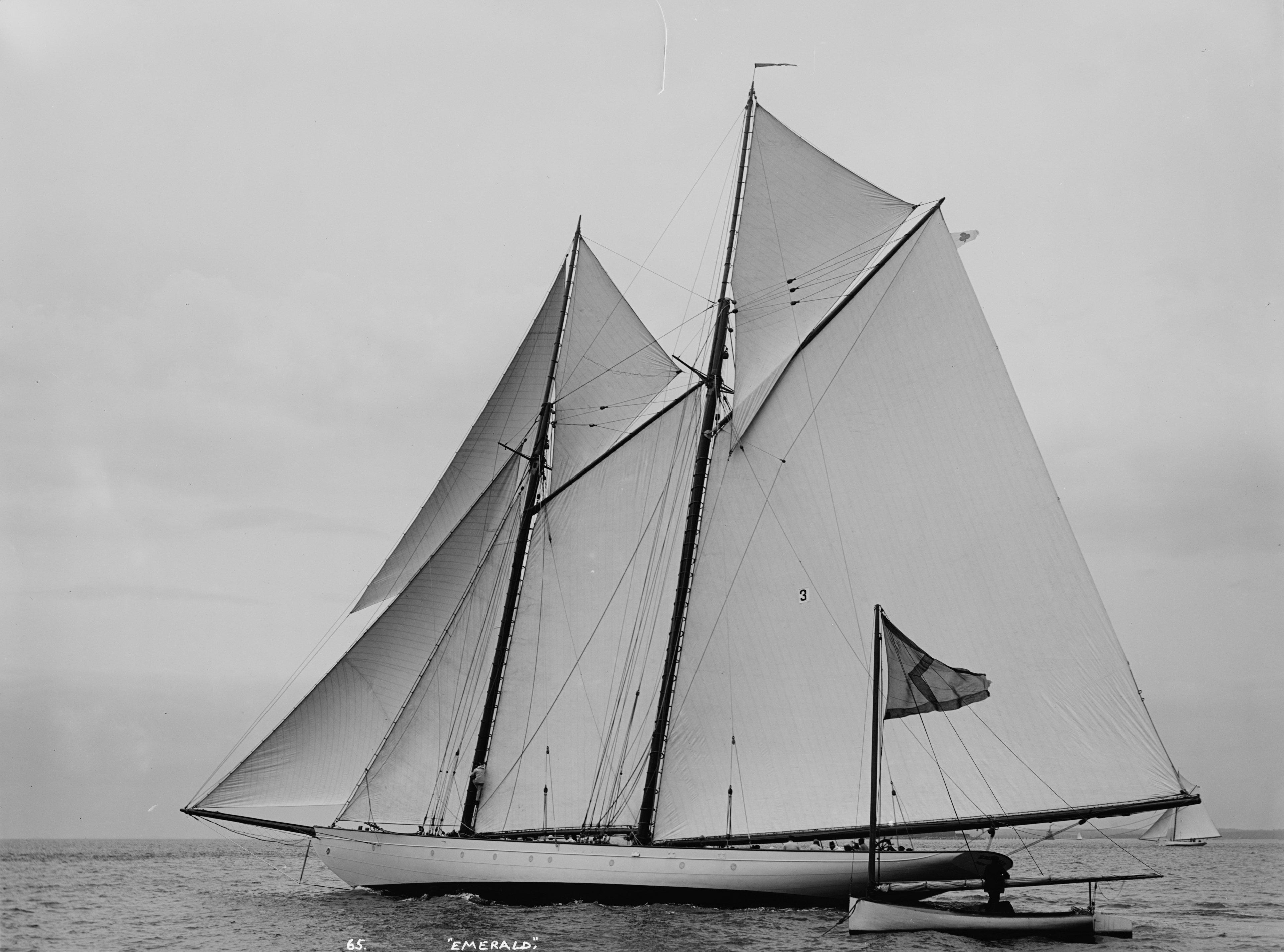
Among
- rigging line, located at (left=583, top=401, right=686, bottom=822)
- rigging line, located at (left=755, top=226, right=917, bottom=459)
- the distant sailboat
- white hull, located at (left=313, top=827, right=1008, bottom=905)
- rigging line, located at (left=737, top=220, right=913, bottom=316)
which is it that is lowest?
white hull, located at (left=313, top=827, right=1008, bottom=905)

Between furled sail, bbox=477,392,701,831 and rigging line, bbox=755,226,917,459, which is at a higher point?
rigging line, bbox=755,226,917,459

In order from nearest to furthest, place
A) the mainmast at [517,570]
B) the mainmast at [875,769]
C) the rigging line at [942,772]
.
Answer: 1. the mainmast at [875,769]
2. the rigging line at [942,772]
3. the mainmast at [517,570]

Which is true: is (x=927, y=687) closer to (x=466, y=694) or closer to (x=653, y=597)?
(x=653, y=597)

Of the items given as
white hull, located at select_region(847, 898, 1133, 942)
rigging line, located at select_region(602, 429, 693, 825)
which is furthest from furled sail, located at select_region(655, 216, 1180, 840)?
white hull, located at select_region(847, 898, 1133, 942)

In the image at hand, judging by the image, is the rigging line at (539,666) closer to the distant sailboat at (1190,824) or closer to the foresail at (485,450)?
the foresail at (485,450)

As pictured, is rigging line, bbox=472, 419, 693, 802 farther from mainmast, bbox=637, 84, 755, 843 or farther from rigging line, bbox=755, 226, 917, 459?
rigging line, bbox=755, 226, 917, 459

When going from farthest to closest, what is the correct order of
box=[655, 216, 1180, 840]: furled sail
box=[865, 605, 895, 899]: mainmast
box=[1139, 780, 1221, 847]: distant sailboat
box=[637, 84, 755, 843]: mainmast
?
box=[637, 84, 755, 843]: mainmast
box=[655, 216, 1180, 840]: furled sail
box=[1139, 780, 1221, 847]: distant sailboat
box=[865, 605, 895, 899]: mainmast

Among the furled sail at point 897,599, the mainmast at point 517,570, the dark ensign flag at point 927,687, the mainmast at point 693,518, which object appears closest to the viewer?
the dark ensign flag at point 927,687

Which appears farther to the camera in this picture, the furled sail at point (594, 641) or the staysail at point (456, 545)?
the staysail at point (456, 545)

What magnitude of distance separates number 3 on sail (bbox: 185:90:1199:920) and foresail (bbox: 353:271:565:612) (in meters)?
0.10

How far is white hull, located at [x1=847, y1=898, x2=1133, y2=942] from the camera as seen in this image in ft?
89.8

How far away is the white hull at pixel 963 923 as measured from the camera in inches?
1078

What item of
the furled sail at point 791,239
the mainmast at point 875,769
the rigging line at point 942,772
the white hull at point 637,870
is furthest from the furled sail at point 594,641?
the mainmast at point 875,769

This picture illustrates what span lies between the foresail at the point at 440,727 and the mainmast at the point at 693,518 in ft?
19.8
